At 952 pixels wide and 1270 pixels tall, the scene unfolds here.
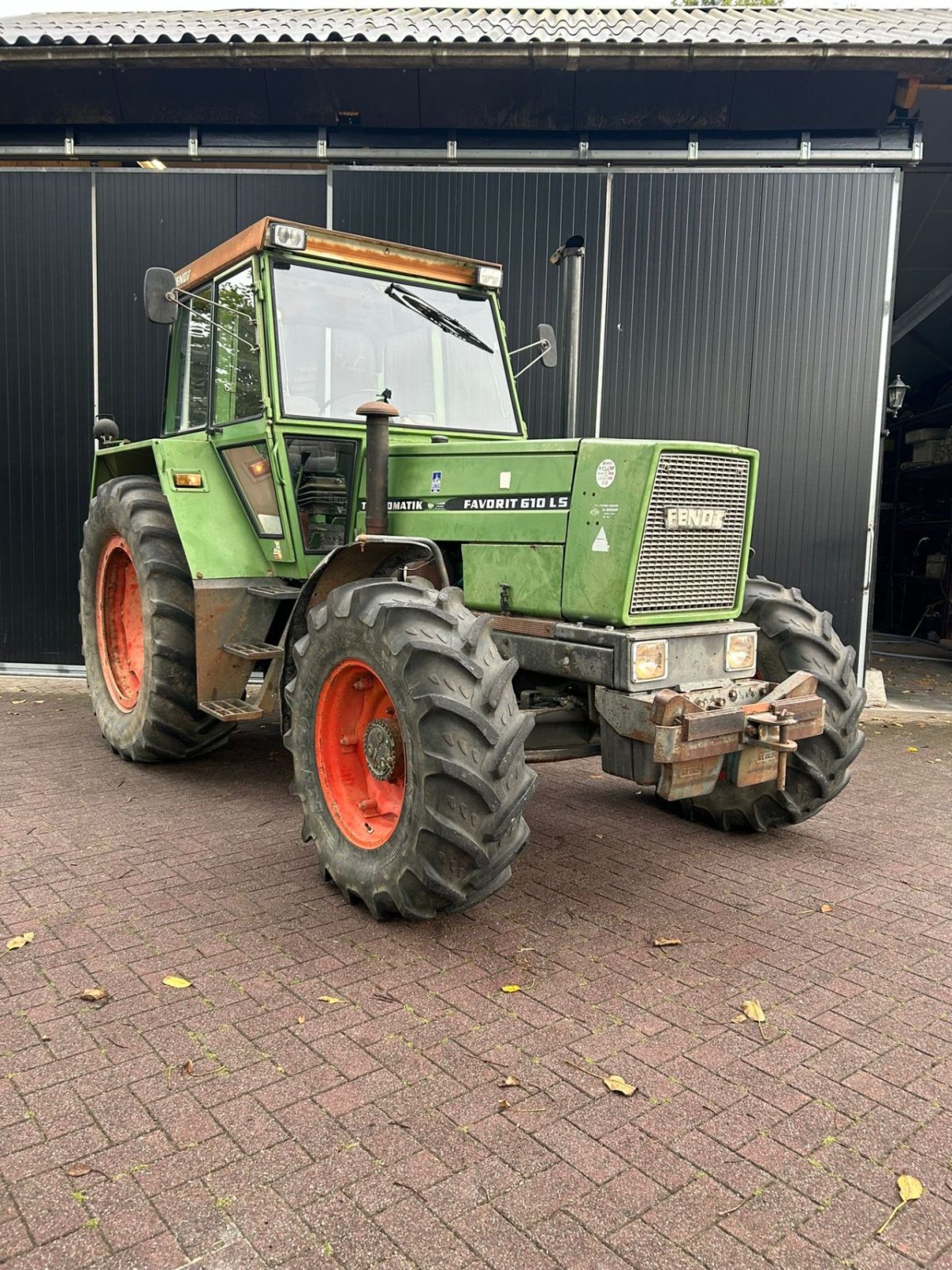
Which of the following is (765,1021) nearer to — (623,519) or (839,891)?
(839,891)

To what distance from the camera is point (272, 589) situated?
5059 mm

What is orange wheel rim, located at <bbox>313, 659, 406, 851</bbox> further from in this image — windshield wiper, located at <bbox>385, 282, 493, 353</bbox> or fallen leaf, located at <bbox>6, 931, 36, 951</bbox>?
A: windshield wiper, located at <bbox>385, 282, 493, 353</bbox>

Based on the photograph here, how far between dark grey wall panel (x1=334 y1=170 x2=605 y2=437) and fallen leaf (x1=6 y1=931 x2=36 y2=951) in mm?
5761

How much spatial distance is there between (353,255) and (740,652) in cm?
268

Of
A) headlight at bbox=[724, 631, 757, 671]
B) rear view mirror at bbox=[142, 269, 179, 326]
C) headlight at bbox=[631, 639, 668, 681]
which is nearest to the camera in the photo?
headlight at bbox=[631, 639, 668, 681]

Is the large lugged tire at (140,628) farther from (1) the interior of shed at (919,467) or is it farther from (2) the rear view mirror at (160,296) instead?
(1) the interior of shed at (919,467)

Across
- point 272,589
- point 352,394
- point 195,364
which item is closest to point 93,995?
point 272,589

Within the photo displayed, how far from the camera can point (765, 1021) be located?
2.97 m

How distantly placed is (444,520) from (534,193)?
4.92 m

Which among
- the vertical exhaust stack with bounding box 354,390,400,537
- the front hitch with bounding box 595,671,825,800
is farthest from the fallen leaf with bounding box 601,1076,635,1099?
the vertical exhaust stack with bounding box 354,390,400,537

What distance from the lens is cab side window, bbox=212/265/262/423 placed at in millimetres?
4727

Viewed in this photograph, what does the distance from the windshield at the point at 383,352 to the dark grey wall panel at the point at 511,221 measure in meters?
3.03

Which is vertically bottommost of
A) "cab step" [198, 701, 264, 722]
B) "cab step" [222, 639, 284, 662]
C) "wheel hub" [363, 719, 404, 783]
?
"cab step" [198, 701, 264, 722]

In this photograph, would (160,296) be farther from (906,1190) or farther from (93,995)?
(906,1190)
